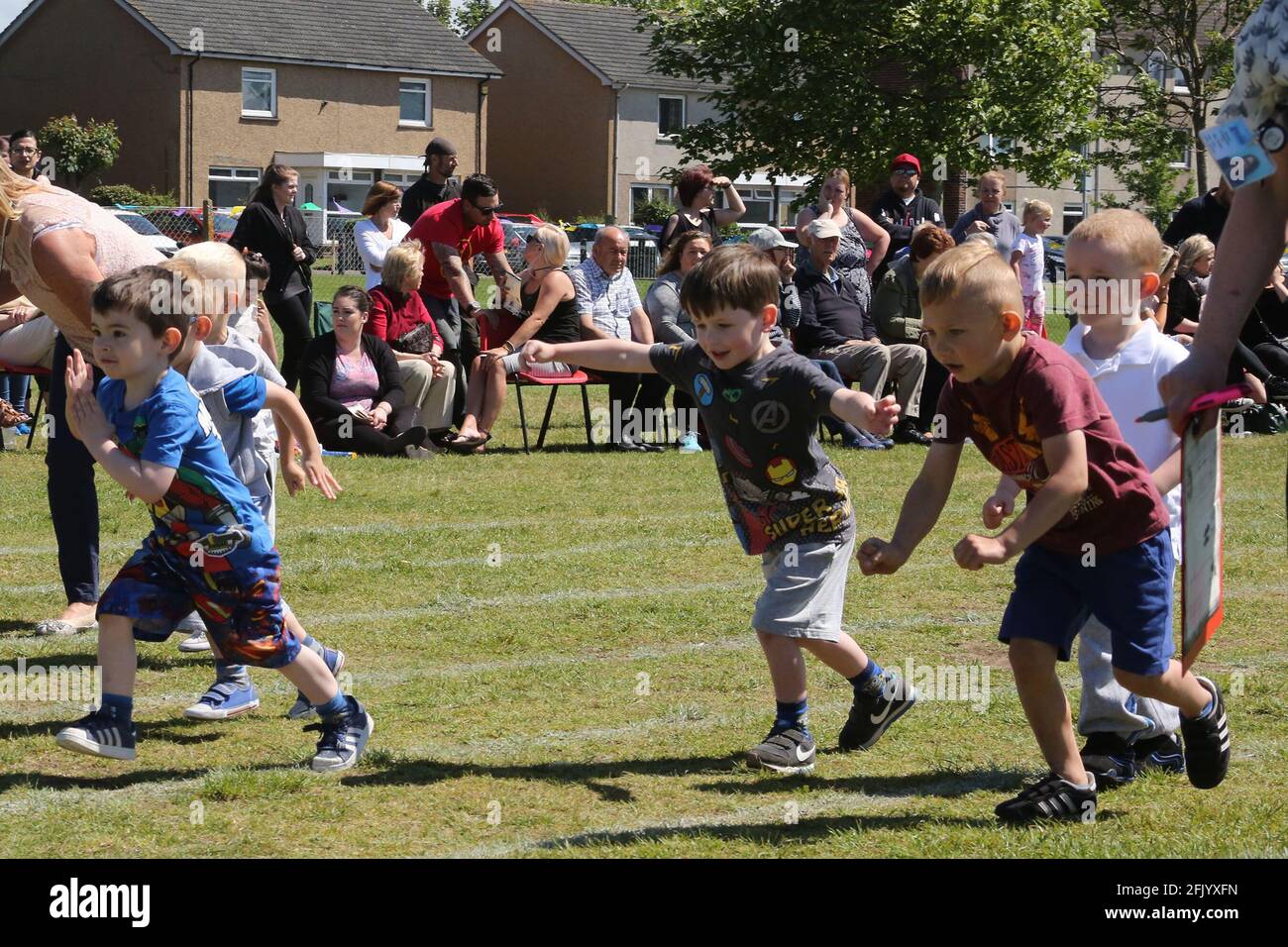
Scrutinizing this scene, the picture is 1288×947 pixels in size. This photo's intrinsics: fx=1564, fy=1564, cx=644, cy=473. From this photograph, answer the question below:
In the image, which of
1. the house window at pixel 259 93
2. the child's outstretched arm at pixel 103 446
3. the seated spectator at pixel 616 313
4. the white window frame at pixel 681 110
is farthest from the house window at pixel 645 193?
the child's outstretched arm at pixel 103 446

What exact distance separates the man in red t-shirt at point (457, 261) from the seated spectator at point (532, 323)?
25 cm

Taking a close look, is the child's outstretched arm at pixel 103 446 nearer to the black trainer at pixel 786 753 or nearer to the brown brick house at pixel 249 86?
the black trainer at pixel 786 753

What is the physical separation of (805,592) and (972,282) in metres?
1.29

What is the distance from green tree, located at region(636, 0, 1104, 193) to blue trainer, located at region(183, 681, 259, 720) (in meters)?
30.5

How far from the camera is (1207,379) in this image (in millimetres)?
3408

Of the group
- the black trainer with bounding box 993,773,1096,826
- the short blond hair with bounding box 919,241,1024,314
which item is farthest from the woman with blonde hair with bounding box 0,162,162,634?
the black trainer with bounding box 993,773,1096,826

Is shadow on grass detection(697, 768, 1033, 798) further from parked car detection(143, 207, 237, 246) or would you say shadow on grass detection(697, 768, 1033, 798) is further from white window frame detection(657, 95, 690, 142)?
white window frame detection(657, 95, 690, 142)

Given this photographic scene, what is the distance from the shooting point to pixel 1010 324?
4.29 m

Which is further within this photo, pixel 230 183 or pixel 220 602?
pixel 230 183

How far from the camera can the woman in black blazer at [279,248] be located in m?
14.1

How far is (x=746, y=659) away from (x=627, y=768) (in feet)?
4.93

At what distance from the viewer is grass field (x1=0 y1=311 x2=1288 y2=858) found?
4438mm

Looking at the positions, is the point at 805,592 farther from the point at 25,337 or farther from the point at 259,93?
the point at 259,93

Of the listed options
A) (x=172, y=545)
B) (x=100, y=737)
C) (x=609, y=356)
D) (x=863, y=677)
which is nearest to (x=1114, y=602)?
(x=863, y=677)
